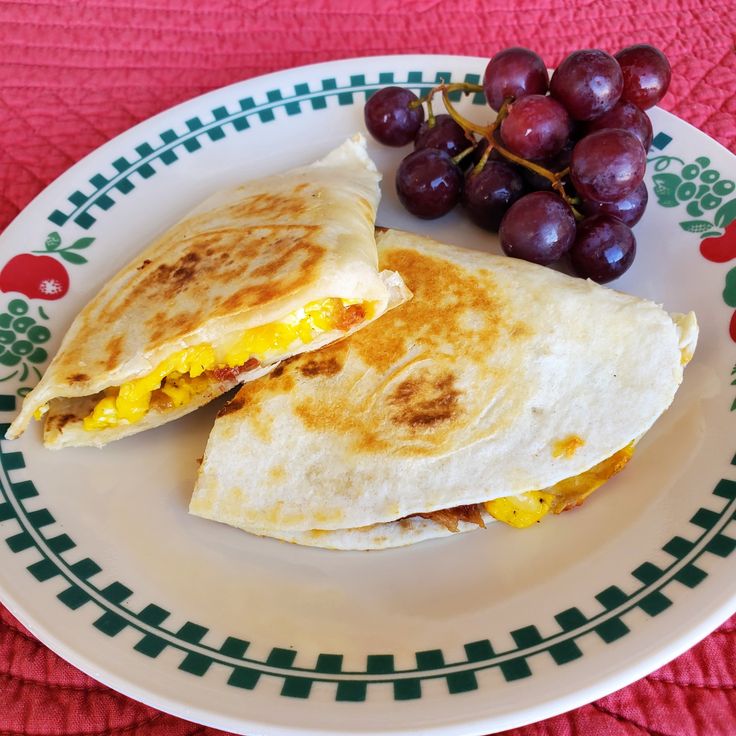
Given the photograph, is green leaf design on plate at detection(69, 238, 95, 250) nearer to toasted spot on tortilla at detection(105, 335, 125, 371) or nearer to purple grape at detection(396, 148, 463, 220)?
toasted spot on tortilla at detection(105, 335, 125, 371)

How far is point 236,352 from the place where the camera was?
1.68 m

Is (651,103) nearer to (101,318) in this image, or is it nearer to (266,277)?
(266,277)

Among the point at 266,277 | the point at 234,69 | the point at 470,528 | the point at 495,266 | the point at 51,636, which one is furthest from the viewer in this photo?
the point at 234,69

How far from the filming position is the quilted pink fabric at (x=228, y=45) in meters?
2.55

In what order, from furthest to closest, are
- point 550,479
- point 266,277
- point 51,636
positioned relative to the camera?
point 266,277, point 550,479, point 51,636

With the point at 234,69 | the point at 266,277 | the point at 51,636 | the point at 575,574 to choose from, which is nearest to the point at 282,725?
the point at 51,636

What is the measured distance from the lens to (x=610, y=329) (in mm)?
1566

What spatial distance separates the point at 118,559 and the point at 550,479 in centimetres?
84

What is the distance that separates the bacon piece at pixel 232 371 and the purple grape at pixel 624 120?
1.00 metres

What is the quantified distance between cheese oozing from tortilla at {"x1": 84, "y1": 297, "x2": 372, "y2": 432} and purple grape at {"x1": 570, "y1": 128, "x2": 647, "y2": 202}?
1.96 feet

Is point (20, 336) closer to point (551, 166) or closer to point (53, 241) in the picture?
point (53, 241)

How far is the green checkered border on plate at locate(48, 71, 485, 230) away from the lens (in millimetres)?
2199

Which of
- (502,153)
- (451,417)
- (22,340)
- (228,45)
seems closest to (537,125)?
(502,153)

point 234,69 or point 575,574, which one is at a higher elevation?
point 234,69
